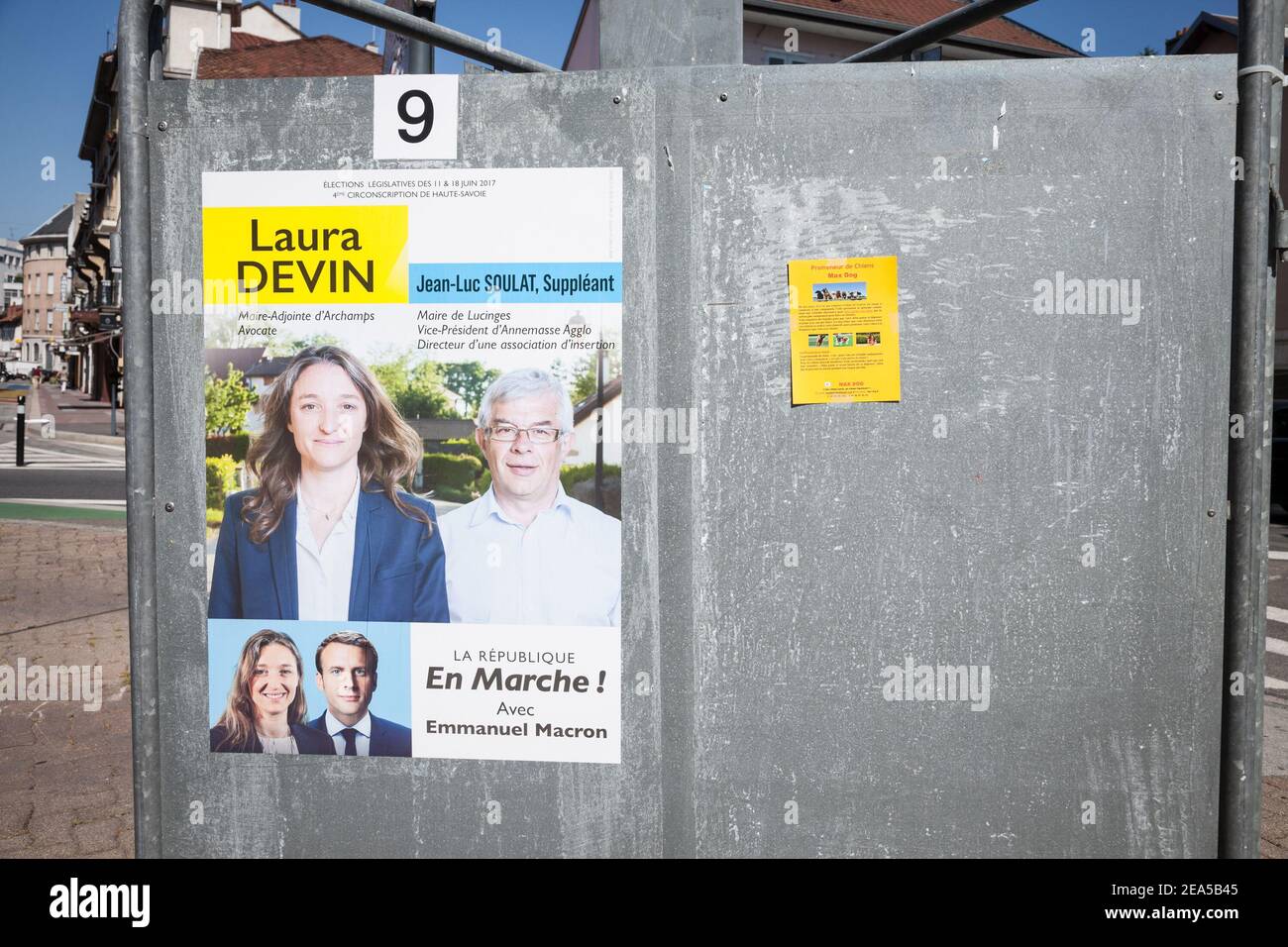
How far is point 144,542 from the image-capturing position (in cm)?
261

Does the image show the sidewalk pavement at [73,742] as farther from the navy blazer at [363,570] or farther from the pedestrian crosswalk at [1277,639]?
the navy blazer at [363,570]

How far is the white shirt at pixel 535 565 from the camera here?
258 centimetres

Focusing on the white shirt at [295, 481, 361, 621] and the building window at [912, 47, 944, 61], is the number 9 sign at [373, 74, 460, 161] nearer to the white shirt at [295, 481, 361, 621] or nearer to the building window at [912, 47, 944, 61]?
the white shirt at [295, 481, 361, 621]

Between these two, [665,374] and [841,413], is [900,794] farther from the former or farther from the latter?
[665,374]

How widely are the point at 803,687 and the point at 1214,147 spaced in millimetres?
1559

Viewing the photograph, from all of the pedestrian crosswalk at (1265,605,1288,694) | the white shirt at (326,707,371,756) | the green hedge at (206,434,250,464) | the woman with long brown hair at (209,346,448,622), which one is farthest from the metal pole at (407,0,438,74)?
the pedestrian crosswalk at (1265,605,1288,694)

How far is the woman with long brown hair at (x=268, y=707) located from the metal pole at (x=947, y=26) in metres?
2.22

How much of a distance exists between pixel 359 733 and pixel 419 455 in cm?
70

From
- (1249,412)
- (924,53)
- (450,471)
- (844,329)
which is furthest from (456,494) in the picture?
(924,53)

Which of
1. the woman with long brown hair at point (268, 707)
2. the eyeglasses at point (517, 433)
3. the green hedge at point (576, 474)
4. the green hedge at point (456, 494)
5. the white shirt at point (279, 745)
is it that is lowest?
the white shirt at point (279, 745)

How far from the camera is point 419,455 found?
8.48 ft

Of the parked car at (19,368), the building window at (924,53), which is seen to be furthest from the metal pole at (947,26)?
the parked car at (19,368)

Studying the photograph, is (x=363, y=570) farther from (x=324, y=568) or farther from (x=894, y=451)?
(x=894, y=451)

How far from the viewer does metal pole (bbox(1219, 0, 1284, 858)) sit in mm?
2441
